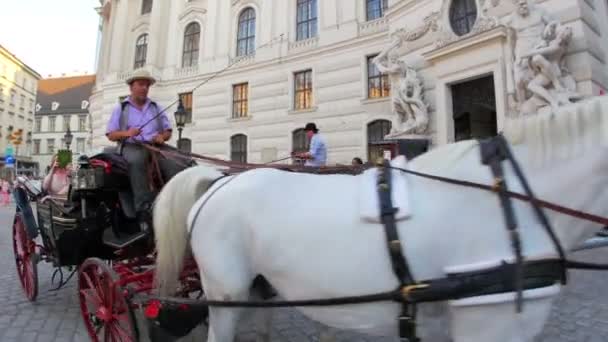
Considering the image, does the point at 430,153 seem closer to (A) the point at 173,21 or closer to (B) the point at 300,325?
(B) the point at 300,325

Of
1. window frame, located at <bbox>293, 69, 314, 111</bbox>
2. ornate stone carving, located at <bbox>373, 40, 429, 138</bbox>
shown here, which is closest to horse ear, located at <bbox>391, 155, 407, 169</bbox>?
ornate stone carving, located at <bbox>373, 40, 429, 138</bbox>

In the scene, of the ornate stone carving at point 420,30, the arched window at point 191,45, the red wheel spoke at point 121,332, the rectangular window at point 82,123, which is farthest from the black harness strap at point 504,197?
the rectangular window at point 82,123

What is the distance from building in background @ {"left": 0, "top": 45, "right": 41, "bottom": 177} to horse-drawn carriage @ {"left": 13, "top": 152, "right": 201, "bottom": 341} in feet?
181

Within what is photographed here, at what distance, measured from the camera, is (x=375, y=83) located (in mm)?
16516

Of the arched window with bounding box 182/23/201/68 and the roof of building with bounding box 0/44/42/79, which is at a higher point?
the roof of building with bounding box 0/44/42/79

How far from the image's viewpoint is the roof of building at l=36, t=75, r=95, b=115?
60.1m

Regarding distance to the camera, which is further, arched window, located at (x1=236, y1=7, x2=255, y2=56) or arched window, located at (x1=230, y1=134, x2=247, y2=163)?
arched window, located at (x1=236, y1=7, x2=255, y2=56)

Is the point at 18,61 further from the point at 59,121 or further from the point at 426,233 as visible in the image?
the point at 426,233

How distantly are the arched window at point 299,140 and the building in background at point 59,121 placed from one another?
51.6m

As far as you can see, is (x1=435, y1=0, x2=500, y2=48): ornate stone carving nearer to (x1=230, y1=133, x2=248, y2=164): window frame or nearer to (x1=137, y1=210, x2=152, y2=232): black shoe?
(x1=137, y1=210, x2=152, y2=232): black shoe

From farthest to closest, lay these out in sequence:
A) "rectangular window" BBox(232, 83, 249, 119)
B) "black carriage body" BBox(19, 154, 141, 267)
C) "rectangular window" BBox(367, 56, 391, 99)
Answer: "rectangular window" BBox(232, 83, 249, 119) < "rectangular window" BBox(367, 56, 391, 99) < "black carriage body" BBox(19, 154, 141, 267)

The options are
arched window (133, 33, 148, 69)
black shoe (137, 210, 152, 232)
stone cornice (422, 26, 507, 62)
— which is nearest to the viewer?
black shoe (137, 210, 152, 232)

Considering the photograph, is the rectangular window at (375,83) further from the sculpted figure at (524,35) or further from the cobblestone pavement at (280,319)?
the cobblestone pavement at (280,319)

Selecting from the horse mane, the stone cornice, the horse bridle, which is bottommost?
the horse bridle
